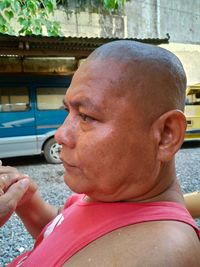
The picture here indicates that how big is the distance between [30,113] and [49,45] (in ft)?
5.28

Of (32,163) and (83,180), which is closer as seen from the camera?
(83,180)

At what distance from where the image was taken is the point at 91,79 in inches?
36.3

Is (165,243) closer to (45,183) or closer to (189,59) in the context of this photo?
(45,183)

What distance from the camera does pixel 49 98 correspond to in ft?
26.1

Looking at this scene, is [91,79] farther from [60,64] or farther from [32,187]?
[60,64]

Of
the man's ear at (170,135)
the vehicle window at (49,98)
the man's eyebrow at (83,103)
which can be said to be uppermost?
the man's eyebrow at (83,103)

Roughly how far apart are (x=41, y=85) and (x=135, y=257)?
7355 mm

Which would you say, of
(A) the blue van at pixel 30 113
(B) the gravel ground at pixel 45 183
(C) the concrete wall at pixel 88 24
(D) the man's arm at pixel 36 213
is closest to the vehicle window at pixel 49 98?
(A) the blue van at pixel 30 113

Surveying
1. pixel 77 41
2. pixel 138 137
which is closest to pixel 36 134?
pixel 77 41

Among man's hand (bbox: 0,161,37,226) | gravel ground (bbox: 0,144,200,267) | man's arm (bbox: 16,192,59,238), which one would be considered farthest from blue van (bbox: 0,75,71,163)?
man's hand (bbox: 0,161,37,226)

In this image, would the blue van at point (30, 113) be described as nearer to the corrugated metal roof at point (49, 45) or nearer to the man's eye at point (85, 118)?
the corrugated metal roof at point (49, 45)

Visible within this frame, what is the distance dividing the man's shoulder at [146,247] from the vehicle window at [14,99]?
715 centimetres

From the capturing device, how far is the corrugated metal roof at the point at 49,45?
23.2 feet

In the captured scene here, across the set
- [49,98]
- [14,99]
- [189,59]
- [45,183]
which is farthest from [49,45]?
[189,59]
